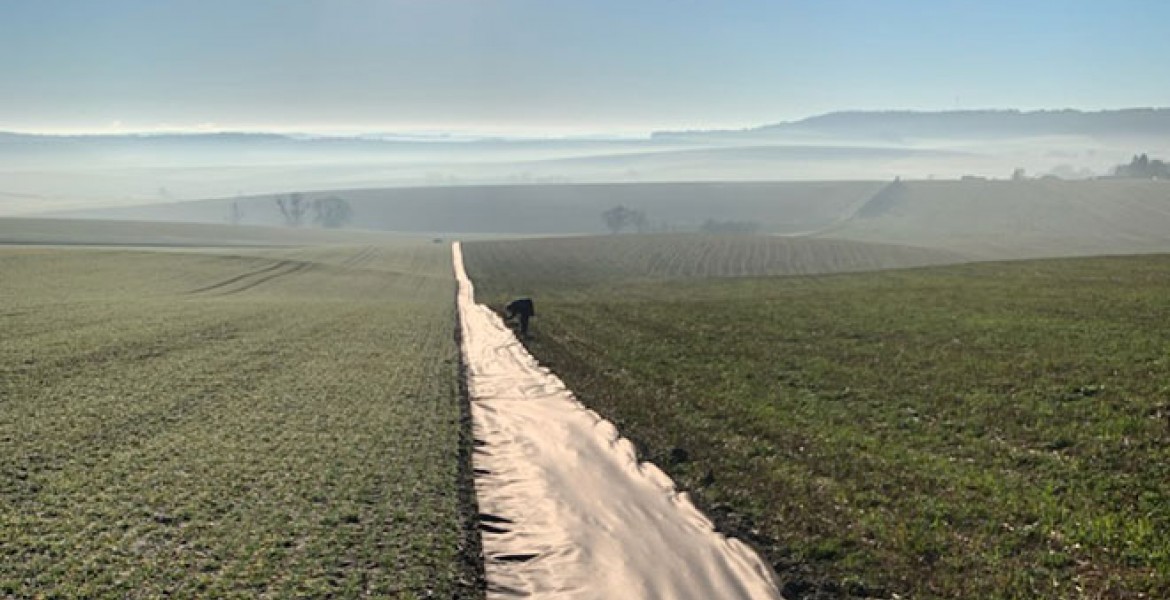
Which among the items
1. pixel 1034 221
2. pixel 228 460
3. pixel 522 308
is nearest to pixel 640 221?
pixel 1034 221

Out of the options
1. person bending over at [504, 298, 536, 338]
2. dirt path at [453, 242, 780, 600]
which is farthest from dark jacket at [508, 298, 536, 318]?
dirt path at [453, 242, 780, 600]

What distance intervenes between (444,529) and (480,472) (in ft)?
12.0

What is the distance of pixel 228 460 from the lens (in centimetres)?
1491

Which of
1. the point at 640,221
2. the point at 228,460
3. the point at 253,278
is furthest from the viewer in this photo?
the point at 640,221

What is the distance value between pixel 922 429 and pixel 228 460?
1409 centimetres

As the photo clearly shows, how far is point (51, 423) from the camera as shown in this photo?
16.6 metres

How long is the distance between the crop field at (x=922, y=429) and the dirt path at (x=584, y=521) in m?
0.64

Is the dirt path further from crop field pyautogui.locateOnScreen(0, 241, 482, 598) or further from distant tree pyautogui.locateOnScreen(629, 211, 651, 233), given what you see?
distant tree pyautogui.locateOnScreen(629, 211, 651, 233)

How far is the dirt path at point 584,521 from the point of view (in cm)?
1116

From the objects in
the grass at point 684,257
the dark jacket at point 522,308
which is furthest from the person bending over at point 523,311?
the grass at point 684,257

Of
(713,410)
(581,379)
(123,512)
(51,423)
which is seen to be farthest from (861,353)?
(51,423)

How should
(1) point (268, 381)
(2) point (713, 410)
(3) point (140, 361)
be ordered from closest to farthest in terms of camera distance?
(2) point (713, 410) → (1) point (268, 381) → (3) point (140, 361)

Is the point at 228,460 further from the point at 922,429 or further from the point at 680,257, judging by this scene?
the point at 680,257

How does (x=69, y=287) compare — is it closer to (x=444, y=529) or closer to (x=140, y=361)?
(x=140, y=361)
